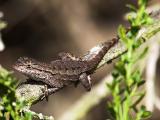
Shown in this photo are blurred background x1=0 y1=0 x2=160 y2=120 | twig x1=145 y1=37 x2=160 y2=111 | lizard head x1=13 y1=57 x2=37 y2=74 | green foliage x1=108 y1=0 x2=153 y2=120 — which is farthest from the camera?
blurred background x1=0 y1=0 x2=160 y2=120

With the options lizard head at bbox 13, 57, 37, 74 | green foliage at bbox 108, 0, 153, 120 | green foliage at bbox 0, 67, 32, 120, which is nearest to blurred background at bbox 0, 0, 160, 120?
lizard head at bbox 13, 57, 37, 74

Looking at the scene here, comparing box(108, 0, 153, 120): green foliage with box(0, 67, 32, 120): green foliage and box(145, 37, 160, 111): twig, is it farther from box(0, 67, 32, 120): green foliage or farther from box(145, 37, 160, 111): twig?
box(145, 37, 160, 111): twig

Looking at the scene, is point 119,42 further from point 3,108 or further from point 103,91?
point 103,91

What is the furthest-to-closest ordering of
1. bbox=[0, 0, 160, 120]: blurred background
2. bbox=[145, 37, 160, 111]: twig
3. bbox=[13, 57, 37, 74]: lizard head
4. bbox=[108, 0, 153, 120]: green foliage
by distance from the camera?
bbox=[0, 0, 160, 120]: blurred background
bbox=[145, 37, 160, 111]: twig
bbox=[13, 57, 37, 74]: lizard head
bbox=[108, 0, 153, 120]: green foliage

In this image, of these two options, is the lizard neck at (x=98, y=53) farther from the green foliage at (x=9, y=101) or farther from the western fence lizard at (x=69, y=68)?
the green foliage at (x=9, y=101)

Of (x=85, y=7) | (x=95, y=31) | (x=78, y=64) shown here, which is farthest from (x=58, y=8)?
(x=78, y=64)

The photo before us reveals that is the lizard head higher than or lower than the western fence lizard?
higher

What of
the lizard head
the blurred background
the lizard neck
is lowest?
the lizard neck
